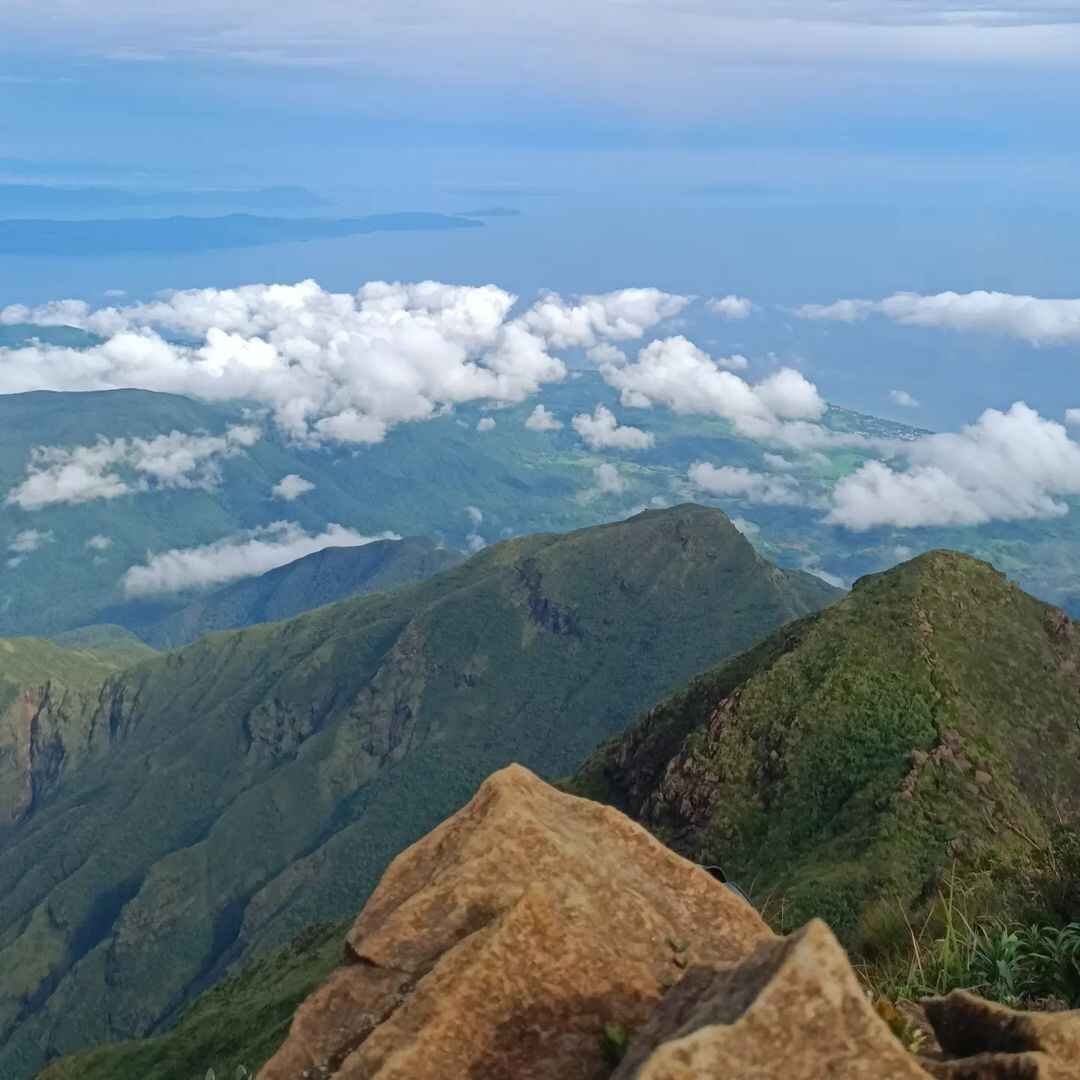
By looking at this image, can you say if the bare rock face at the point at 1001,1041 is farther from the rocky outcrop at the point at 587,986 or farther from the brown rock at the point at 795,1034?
the brown rock at the point at 795,1034

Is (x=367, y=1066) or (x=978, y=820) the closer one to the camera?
(x=367, y=1066)

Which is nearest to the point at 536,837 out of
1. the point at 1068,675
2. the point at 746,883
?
the point at 746,883

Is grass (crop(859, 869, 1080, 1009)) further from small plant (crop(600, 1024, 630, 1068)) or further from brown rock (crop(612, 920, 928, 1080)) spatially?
brown rock (crop(612, 920, 928, 1080))

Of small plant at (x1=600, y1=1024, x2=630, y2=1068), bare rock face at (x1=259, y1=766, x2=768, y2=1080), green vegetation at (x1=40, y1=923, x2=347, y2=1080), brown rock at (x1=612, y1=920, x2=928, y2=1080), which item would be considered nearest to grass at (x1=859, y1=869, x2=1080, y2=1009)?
bare rock face at (x1=259, y1=766, x2=768, y2=1080)

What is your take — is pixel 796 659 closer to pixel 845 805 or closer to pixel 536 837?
pixel 845 805

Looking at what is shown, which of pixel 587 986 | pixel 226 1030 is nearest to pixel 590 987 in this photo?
pixel 587 986

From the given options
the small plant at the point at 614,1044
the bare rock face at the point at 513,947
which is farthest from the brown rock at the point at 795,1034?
the bare rock face at the point at 513,947

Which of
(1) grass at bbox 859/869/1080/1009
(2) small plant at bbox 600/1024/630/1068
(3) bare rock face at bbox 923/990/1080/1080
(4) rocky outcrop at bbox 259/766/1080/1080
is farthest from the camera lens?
(1) grass at bbox 859/869/1080/1009

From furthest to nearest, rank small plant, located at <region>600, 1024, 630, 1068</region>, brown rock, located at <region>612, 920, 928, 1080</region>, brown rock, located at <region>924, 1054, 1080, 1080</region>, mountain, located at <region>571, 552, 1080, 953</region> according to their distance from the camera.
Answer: mountain, located at <region>571, 552, 1080, 953</region> → small plant, located at <region>600, 1024, 630, 1068</region> → brown rock, located at <region>924, 1054, 1080, 1080</region> → brown rock, located at <region>612, 920, 928, 1080</region>
